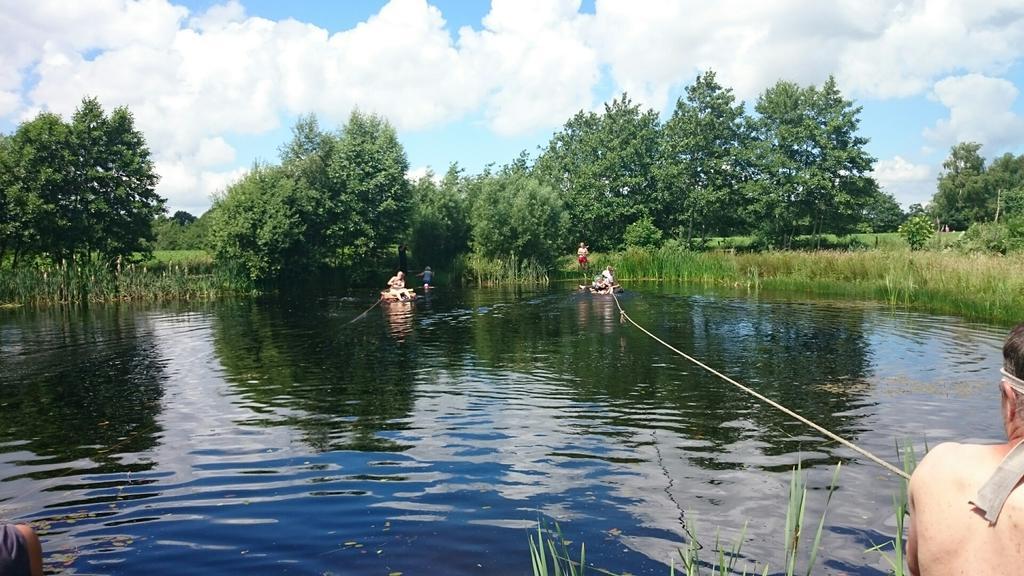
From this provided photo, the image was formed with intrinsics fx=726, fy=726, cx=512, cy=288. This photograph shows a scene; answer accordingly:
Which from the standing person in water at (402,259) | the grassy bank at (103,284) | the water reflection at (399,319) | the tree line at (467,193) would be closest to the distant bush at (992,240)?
the tree line at (467,193)

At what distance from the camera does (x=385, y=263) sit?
177ft

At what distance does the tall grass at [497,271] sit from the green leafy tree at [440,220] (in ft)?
14.1

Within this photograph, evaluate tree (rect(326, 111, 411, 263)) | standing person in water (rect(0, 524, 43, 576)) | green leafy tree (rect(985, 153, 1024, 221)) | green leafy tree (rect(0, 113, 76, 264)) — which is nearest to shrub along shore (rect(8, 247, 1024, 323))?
green leafy tree (rect(0, 113, 76, 264))

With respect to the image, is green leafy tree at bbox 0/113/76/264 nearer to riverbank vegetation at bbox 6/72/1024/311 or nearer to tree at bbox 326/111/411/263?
riverbank vegetation at bbox 6/72/1024/311

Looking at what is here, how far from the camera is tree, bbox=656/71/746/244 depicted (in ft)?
198

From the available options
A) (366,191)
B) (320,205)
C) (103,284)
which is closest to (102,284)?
(103,284)

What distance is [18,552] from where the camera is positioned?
322 cm

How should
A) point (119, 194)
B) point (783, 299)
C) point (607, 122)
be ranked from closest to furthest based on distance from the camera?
point (783, 299) < point (119, 194) < point (607, 122)

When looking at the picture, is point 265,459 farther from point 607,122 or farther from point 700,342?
point 607,122

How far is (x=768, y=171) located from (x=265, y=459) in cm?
5672

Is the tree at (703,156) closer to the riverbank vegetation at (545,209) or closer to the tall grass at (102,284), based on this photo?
the riverbank vegetation at (545,209)

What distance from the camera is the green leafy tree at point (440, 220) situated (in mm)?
53938

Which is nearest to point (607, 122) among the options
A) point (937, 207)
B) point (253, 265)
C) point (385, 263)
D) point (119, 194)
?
point (385, 263)

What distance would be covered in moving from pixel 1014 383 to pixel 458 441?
7.85 metres
